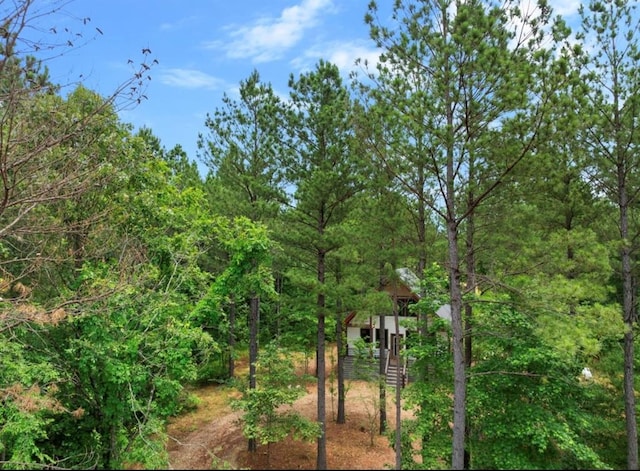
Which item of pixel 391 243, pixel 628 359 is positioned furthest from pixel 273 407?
pixel 628 359

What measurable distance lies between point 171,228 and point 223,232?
143 centimetres

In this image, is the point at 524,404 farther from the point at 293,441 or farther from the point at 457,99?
the point at 293,441

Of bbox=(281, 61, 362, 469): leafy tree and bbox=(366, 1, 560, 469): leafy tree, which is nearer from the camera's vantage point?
bbox=(366, 1, 560, 469): leafy tree

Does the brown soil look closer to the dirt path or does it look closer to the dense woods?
the dirt path

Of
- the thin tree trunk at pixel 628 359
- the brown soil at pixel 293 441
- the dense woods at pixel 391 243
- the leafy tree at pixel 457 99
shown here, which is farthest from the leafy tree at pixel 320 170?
the thin tree trunk at pixel 628 359

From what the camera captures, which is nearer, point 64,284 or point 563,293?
point 563,293

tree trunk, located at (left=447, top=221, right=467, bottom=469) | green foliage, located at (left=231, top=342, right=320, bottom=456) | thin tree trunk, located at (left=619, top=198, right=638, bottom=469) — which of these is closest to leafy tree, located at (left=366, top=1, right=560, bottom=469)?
tree trunk, located at (left=447, top=221, right=467, bottom=469)

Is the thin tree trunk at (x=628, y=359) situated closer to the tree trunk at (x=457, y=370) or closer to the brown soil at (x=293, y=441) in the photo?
the tree trunk at (x=457, y=370)

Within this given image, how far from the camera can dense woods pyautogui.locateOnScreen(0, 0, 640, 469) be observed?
18.3ft

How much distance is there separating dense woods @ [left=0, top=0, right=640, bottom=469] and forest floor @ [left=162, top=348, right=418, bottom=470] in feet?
3.68

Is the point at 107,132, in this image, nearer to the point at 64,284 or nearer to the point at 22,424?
the point at 64,284

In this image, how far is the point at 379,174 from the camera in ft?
24.3

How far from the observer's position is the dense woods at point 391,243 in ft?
18.3

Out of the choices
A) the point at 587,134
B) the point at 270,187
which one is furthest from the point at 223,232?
the point at 587,134
